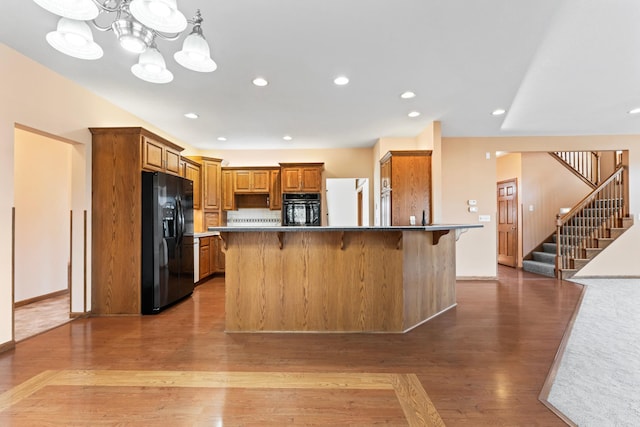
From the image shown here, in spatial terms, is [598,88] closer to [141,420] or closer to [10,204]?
[141,420]

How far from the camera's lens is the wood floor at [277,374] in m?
1.79

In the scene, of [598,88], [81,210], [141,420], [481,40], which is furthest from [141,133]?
[598,88]

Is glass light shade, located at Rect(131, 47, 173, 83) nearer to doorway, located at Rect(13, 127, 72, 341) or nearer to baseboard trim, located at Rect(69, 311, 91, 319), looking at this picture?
doorway, located at Rect(13, 127, 72, 341)

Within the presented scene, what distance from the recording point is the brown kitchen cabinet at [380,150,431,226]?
504cm

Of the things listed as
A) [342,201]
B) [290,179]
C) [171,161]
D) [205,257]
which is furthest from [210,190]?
[342,201]

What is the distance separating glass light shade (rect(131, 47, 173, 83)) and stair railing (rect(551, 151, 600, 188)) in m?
8.48

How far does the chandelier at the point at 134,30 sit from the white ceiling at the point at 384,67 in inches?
24.9

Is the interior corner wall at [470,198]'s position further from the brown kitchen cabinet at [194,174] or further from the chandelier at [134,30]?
the chandelier at [134,30]

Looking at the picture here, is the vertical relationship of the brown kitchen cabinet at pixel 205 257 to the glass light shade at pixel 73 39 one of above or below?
below

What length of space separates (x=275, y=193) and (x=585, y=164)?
7473 millimetres

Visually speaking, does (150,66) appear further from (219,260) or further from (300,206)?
(219,260)

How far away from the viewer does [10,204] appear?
9.06 ft

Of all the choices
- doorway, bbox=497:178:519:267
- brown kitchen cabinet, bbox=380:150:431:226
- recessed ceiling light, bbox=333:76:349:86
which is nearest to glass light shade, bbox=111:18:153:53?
recessed ceiling light, bbox=333:76:349:86

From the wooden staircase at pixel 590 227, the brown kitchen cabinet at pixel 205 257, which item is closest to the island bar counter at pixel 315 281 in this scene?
the brown kitchen cabinet at pixel 205 257
